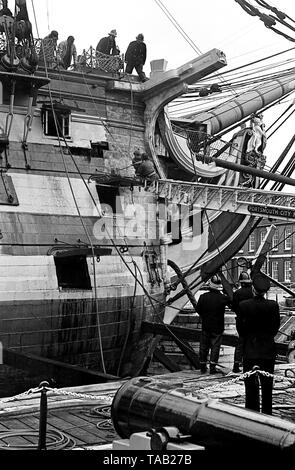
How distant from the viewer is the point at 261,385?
327 inches

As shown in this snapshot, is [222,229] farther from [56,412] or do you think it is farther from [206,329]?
[56,412]

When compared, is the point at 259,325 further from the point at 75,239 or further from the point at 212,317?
the point at 75,239

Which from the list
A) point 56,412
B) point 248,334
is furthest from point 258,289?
point 56,412

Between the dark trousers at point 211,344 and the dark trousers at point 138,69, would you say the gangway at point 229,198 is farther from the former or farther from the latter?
the dark trousers at point 211,344

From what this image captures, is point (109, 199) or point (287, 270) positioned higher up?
point (109, 199)

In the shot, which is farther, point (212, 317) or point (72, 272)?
point (72, 272)

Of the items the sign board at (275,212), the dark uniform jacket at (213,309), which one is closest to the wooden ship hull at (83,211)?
the sign board at (275,212)

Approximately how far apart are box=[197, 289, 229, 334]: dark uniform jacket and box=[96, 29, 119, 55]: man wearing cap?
31.5 feet

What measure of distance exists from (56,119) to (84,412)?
785 centimetres

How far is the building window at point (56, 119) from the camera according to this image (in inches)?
609

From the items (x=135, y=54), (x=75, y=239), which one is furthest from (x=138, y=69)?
(x=75, y=239)

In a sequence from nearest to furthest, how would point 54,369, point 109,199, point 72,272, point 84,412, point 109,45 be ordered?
point 84,412 → point 54,369 → point 72,272 → point 109,199 → point 109,45

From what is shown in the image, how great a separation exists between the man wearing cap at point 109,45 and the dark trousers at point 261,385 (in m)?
12.5

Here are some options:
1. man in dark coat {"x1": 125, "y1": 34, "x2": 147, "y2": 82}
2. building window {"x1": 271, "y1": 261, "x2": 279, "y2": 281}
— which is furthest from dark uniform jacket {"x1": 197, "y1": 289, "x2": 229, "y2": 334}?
building window {"x1": 271, "y1": 261, "x2": 279, "y2": 281}
